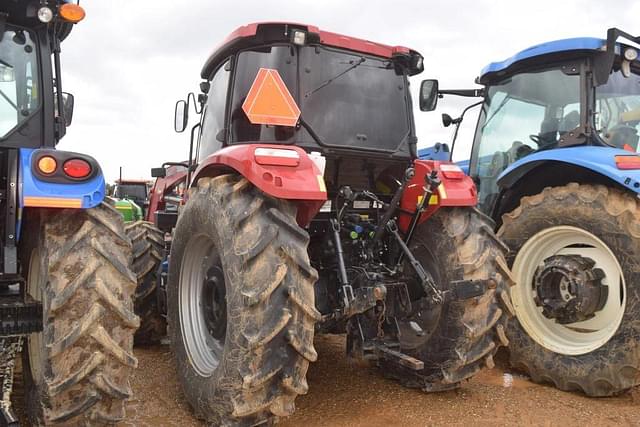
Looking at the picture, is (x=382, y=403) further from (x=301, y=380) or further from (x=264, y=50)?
(x=264, y=50)

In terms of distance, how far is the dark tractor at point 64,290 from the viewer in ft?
8.27

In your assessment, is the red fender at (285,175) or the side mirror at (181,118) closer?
the red fender at (285,175)

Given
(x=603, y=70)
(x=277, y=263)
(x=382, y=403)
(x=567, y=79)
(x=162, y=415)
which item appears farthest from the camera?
(x=567, y=79)

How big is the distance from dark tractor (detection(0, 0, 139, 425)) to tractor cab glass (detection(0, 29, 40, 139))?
0.74 feet

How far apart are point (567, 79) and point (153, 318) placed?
13.5 ft

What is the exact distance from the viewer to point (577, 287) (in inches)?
161

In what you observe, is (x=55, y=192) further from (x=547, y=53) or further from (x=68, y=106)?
(x=547, y=53)

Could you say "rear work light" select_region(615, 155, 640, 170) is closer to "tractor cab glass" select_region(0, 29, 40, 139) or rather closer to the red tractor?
the red tractor

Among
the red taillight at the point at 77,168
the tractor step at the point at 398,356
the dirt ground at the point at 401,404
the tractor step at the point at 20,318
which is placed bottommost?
the dirt ground at the point at 401,404

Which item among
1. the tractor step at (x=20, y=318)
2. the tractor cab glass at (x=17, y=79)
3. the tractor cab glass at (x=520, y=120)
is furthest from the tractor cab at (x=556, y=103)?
the tractor step at (x=20, y=318)

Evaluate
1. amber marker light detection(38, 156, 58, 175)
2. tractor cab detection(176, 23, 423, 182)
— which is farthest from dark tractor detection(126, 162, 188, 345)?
amber marker light detection(38, 156, 58, 175)

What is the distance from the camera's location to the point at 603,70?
427 centimetres

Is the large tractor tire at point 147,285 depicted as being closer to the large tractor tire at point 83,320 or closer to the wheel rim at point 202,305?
the wheel rim at point 202,305

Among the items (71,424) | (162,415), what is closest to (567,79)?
(162,415)
